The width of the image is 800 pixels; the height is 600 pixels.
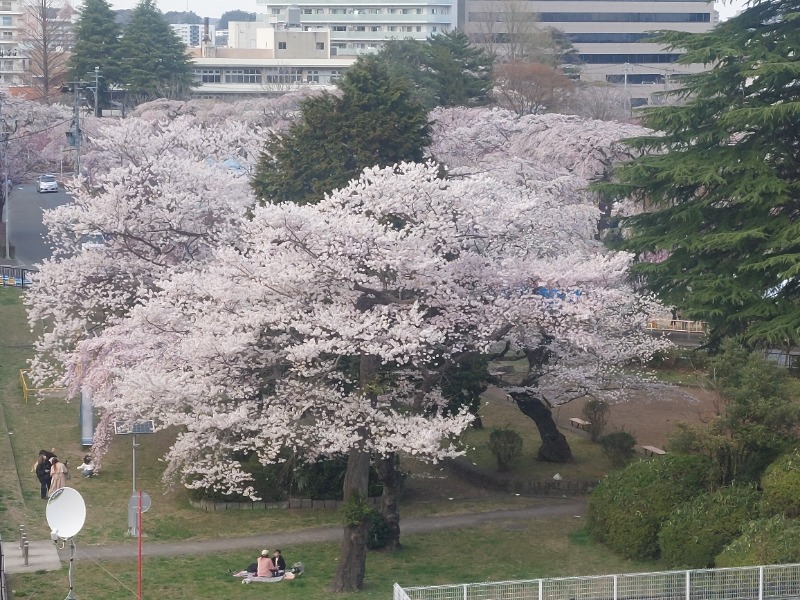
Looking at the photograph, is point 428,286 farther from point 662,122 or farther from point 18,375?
point 18,375

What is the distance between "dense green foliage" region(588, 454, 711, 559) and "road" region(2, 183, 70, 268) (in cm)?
2576

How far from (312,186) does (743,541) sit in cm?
1444

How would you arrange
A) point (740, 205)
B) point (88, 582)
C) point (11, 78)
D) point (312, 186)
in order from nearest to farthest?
point (88, 582), point (740, 205), point (312, 186), point (11, 78)

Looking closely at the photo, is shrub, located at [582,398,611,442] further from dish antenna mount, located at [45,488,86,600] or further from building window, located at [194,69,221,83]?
building window, located at [194,69,221,83]

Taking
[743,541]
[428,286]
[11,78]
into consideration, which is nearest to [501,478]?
[428,286]

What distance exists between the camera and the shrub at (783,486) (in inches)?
738

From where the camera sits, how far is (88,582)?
63.4 ft

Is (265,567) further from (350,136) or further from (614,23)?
(614,23)

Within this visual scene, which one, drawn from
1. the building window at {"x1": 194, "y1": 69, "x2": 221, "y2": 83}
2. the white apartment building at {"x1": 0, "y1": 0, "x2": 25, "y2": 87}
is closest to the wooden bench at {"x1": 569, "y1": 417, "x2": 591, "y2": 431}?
the building window at {"x1": 194, "y1": 69, "x2": 221, "y2": 83}

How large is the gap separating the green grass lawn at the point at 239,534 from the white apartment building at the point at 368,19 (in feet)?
354

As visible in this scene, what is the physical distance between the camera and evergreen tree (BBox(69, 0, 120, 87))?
76.6 meters

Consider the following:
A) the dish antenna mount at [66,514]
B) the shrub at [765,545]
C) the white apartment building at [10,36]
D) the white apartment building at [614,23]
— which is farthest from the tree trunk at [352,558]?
the white apartment building at [10,36]

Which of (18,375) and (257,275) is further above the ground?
(257,275)

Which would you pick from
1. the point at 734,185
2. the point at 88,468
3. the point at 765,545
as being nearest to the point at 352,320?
the point at 765,545
